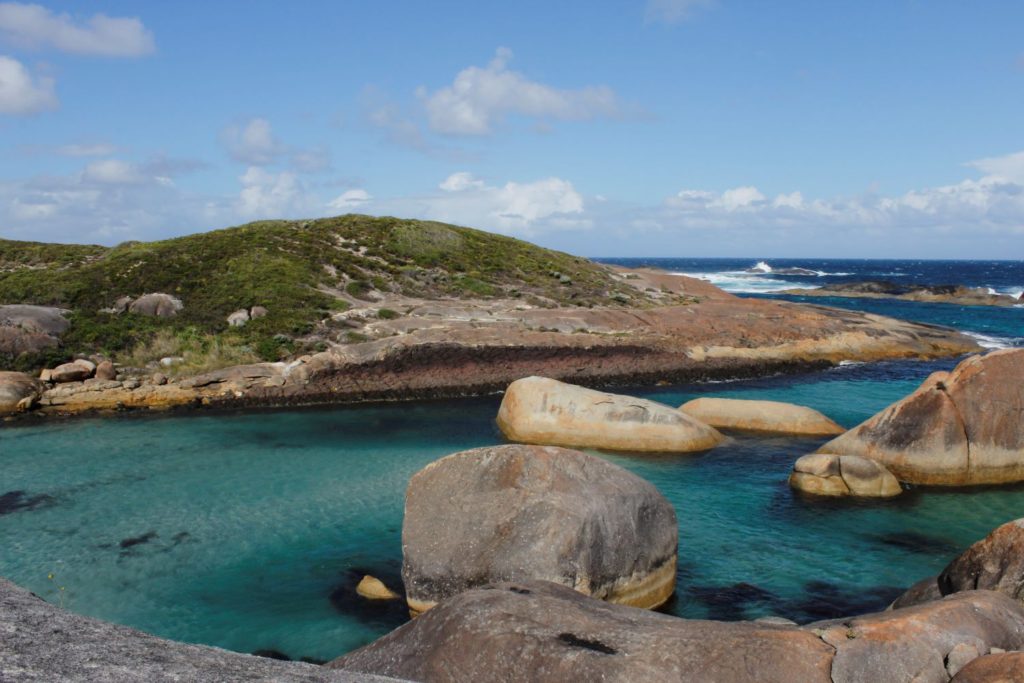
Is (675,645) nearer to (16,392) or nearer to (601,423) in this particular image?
(601,423)

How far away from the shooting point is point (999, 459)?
22344 mm

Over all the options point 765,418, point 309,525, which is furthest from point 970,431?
point 309,525

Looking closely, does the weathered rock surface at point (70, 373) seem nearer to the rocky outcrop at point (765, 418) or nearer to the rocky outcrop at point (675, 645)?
the rocky outcrop at point (765, 418)

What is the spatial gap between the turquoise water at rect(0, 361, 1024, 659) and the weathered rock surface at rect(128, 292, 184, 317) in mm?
12515

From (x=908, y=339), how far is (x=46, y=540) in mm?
48897

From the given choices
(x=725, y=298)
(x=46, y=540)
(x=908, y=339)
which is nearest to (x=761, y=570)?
(x=46, y=540)

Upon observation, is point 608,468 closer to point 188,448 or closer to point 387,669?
point 387,669

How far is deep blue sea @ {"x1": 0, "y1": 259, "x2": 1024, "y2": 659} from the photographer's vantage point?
50.0 ft

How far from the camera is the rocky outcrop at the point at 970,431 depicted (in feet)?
73.2

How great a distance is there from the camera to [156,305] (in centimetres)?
4306

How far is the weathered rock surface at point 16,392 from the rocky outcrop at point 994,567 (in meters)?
34.2

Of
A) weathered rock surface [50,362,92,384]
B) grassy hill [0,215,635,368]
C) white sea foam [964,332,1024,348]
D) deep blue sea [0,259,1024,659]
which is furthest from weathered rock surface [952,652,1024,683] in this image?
white sea foam [964,332,1024,348]

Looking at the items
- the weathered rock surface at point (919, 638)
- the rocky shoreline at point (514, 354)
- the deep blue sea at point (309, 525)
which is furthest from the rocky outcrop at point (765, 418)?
the weathered rock surface at point (919, 638)

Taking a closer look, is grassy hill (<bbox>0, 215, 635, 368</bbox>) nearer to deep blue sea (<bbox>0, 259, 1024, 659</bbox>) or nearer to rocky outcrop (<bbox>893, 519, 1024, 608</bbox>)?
deep blue sea (<bbox>0, 259, 1024, 659</bbox>)
